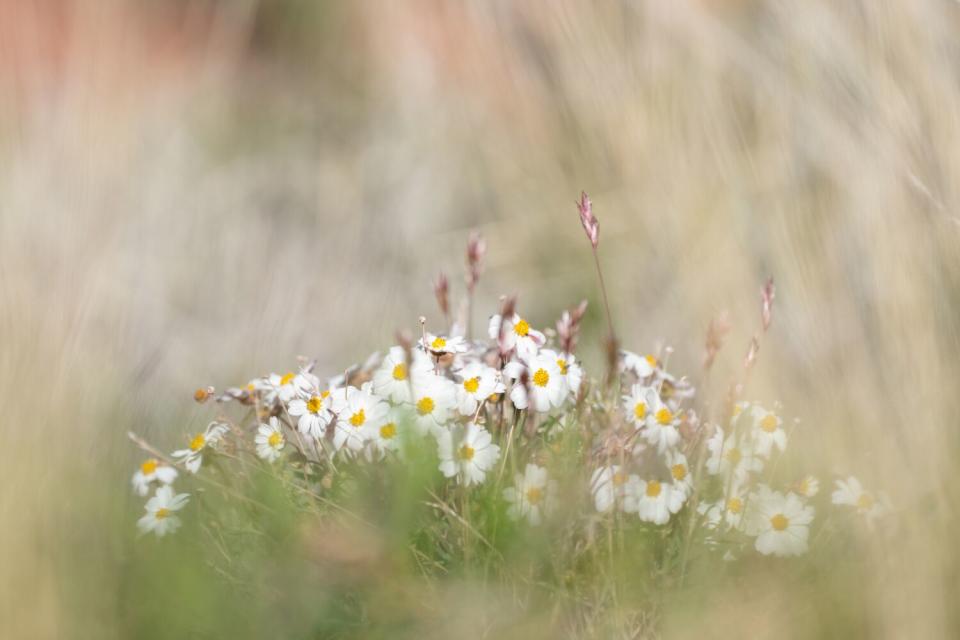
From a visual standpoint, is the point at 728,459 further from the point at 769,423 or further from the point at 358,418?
the point at 358,418

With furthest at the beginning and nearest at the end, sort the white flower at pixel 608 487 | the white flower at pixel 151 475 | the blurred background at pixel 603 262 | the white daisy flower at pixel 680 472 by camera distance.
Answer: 1. the white flower at pixel 151 475
2. the white daisy flower at pixel 680 472
3. the white flower at pixel 608 487
4. the blurred background at pixel 603 262

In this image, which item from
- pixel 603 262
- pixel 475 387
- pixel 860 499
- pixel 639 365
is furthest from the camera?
pixel 603 262

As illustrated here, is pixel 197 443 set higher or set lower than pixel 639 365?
lower

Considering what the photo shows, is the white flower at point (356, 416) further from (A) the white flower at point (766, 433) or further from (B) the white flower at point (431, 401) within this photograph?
(A) the white flower at point (766, 433)

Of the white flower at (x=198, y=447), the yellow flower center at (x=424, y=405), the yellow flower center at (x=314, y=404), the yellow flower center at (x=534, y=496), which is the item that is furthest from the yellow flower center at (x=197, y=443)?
the yellow flower center at (x=534, y=496)

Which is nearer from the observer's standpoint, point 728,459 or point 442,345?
point 728,459

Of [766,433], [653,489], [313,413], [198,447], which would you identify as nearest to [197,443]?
[198,447]

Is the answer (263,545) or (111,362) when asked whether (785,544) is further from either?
(111,362)

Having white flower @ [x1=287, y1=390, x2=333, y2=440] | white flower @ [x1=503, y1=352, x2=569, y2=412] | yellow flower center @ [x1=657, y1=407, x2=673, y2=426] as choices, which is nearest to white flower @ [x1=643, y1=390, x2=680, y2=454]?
yellow flower center @ [x1=657, y1=407, x2=673, y2=426]
